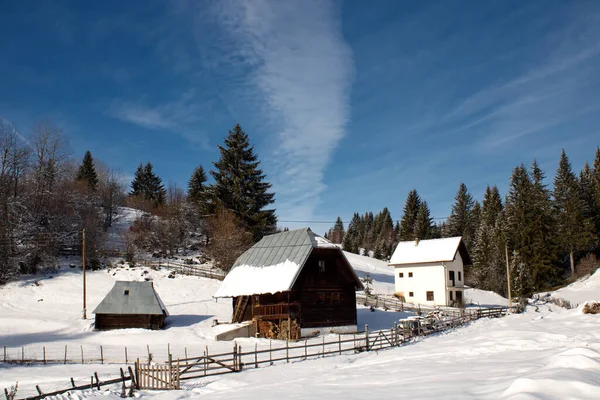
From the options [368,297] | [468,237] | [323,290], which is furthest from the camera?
[468,237]

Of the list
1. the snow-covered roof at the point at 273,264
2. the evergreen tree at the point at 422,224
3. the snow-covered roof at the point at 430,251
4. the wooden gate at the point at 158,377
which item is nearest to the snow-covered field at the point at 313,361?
the wooden gate at the point at 158,377

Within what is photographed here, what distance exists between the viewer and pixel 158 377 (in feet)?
64.5

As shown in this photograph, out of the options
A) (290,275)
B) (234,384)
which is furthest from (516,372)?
(290,275)

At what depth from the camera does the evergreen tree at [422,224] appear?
94438 mm

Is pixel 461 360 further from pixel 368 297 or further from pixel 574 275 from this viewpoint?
pixel 574 275

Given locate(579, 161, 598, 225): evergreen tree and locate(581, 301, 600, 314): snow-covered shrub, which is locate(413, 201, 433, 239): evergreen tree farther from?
locate(581, 301, 600, 314): snow-covered shrub

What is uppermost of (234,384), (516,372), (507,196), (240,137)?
(240,137)

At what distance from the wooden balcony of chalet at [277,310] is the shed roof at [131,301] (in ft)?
25.2

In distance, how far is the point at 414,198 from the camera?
10506 centimetres

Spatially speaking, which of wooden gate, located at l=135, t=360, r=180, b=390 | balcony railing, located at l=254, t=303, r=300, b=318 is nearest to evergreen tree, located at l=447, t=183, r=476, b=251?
balcony railing, located at l=254, t=303, r=300, b=318

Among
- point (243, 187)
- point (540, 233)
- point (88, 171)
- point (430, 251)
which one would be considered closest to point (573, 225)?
point (540, 233)

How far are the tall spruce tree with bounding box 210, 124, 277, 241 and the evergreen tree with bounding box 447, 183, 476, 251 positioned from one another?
4568cm

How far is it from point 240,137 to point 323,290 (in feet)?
119

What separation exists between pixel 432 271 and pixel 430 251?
2.51 meters
